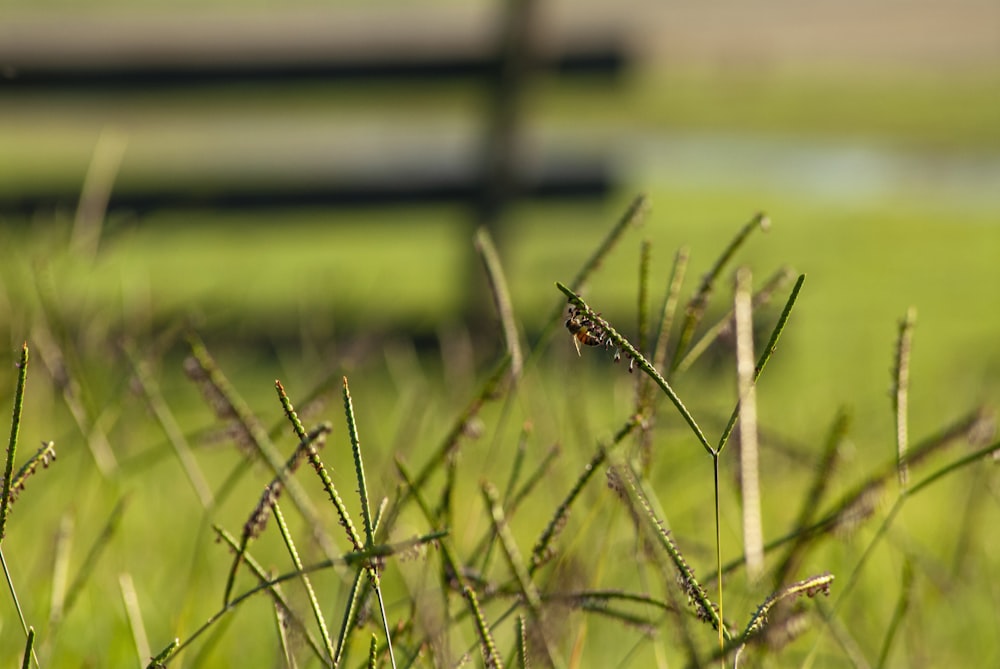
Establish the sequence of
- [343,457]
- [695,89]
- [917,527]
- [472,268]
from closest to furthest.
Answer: [343,457]
[917,527]
[472,268]
[695,89]

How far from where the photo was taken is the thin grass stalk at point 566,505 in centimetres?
65

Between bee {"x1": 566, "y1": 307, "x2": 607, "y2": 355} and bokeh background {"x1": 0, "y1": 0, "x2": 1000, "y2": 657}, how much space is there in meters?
0.31

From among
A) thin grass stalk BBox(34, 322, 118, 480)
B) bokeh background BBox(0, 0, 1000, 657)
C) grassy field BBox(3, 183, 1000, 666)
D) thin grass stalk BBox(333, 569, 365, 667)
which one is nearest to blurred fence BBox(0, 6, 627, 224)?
bokeh background BBox(0, 0, 1000, 657)

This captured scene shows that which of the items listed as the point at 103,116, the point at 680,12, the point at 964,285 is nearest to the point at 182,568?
the point at 103,116

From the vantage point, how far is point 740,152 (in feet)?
45.9

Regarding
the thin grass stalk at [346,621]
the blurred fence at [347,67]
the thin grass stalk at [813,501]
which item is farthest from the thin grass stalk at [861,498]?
the blurred fence at [347,67]

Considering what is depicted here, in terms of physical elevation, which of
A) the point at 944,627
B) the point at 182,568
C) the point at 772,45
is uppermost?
the point at 772,45

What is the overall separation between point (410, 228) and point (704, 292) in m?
7.03

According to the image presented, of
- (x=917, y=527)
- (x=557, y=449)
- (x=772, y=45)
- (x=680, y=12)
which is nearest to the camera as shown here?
(x=557, y=449)

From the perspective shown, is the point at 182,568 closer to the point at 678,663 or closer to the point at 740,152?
the point at 678,663

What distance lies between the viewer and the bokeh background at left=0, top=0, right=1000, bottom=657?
2137 millimetres

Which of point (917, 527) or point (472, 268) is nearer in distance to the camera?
point (917, 527)

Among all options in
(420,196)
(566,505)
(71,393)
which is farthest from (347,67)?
(566,505)

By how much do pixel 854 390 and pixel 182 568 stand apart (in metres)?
2.30
